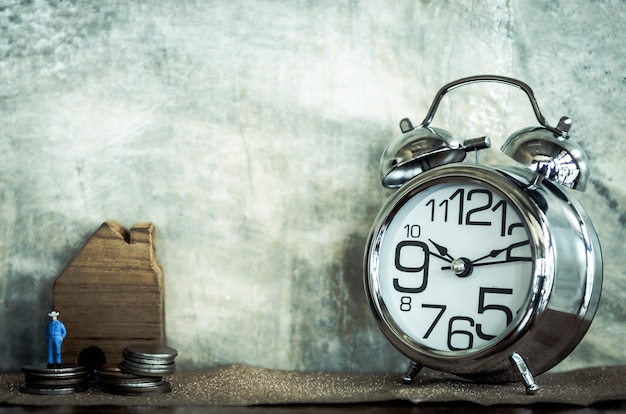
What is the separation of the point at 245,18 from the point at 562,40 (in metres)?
0.68

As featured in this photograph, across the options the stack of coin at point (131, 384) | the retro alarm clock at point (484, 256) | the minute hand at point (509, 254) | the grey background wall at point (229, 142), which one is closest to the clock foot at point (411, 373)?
the retro alarm clock at point (484, 256)

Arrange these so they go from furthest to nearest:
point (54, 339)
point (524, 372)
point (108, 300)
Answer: point (108, 300)
point (54, 339)
point (524, 372)

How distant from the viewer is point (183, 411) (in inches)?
54.4

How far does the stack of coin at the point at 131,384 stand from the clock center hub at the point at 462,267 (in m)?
0.59

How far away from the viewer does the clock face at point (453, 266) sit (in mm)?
1474

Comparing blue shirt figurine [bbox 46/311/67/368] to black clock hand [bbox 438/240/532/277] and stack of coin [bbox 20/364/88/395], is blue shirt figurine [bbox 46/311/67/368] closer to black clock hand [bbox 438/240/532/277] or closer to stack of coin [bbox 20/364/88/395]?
stack of coin [bbox 20/364/88/395]

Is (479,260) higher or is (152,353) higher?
(479,260)

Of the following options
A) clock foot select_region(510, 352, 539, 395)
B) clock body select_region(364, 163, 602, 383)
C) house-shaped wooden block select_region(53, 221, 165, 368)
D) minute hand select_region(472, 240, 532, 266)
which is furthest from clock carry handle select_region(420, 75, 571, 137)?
house-shaped wooden block select_region(53, 221, 165, 368)

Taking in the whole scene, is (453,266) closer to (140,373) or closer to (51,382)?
(140,373)

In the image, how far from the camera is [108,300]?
167 centimetres

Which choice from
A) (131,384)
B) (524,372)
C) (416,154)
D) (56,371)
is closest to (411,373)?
(524,372)

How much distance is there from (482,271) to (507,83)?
0.39 meters

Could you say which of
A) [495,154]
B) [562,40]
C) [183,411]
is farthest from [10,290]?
[562,40]

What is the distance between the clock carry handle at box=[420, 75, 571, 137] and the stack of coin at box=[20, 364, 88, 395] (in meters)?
0.83
